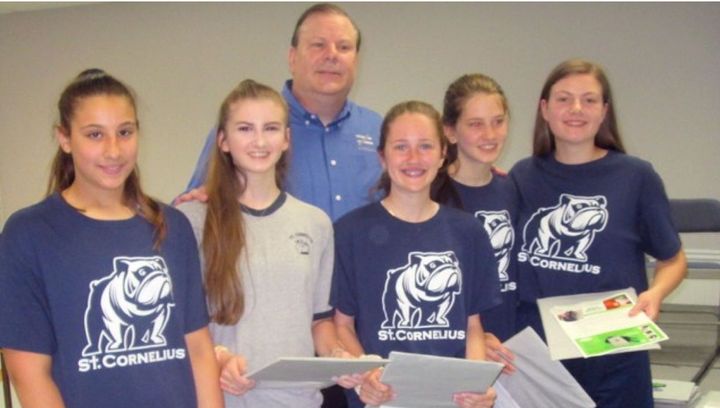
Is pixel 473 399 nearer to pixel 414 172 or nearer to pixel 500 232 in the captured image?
pixel 500 232

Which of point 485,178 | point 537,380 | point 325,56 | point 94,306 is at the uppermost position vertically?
point 325,56

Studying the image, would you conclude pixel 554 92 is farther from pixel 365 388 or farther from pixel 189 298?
pixel 189 298

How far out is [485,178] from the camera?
99.5 inches

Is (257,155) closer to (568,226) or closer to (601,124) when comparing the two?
(568,226)

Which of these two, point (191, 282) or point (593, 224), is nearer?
point (191, 282)

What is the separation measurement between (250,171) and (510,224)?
92 cm

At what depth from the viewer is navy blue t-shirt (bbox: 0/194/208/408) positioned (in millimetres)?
1697

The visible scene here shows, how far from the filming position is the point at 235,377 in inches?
76.6

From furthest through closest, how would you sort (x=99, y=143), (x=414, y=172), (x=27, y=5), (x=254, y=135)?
(x=27, y=5)
(x=414, y=172)
(x=254, y=135)
(x=99, y=143)

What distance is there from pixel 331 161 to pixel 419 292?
0.66 m

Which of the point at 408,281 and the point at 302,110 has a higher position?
the point at 302,110

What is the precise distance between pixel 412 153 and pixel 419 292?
44 centimetres

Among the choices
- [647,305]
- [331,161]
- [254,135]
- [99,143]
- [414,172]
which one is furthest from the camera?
[331,161]

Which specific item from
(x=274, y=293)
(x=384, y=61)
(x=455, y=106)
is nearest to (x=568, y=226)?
(x=455, y=106)
